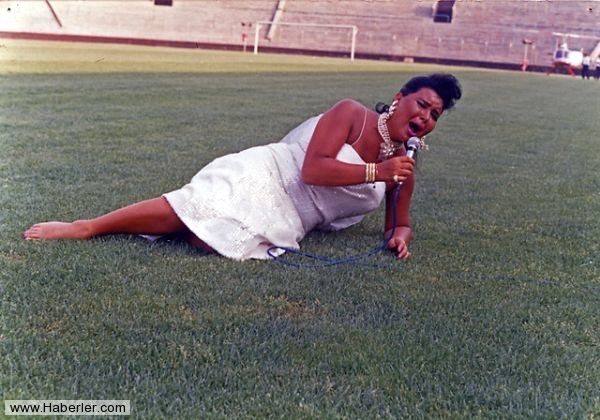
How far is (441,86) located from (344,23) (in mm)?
48010

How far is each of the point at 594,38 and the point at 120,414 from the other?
50965 millimetres

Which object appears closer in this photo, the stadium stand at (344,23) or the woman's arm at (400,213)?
the woman's arm at (400,213)

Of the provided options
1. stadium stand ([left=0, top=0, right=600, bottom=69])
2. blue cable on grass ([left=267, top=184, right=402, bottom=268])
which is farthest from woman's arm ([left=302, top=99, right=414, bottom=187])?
stadium stand ([left=0, top=0, right=600, bottom=69])

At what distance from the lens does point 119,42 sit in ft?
153

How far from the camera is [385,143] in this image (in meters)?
4.24

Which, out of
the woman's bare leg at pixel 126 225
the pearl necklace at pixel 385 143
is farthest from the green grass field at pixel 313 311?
the pearl necklace at pixel 385 143

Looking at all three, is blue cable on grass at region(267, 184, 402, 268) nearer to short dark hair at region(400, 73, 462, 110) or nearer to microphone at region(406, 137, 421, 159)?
microphone at region(406, 137, 421, 159)

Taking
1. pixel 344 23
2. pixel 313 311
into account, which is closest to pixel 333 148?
pixel 313 311

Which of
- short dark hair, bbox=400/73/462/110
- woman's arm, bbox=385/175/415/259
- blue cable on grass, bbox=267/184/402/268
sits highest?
short dark hair, bbox=400/73/462/110

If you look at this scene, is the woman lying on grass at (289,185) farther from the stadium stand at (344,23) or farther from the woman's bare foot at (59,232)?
the stadium stand at (344,23)

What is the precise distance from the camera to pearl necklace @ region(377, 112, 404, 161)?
422 centimetres

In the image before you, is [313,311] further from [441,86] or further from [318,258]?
[441,86]

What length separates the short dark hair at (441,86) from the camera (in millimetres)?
4116

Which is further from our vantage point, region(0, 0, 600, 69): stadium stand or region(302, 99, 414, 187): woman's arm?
region(0, 0, 600, 69): stadium stand
